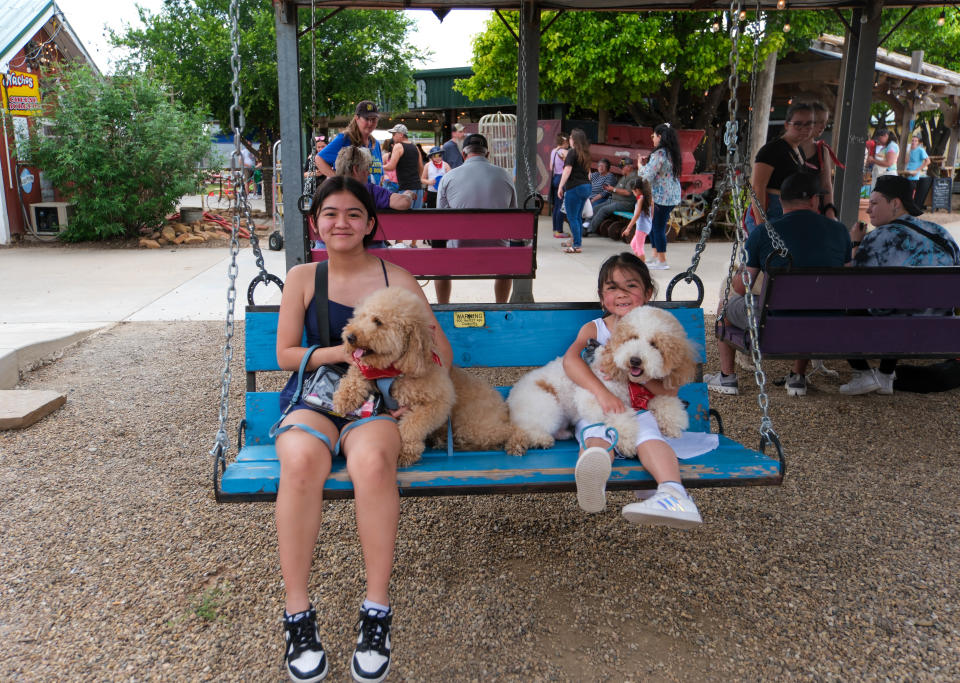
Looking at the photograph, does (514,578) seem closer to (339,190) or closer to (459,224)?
(339,190)

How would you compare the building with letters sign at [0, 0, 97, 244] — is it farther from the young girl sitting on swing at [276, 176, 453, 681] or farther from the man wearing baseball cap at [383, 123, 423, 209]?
the young girl sitting on swing at [276, 176, 453, 681]

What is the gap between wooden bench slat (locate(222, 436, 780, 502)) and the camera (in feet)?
7.88

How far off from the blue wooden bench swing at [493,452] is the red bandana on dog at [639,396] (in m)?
0.25

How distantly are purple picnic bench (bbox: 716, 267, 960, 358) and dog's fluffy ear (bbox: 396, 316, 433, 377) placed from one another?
211 centimetres

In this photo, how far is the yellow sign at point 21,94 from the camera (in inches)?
538

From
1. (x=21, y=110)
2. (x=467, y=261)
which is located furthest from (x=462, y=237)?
(x=21, y=110)

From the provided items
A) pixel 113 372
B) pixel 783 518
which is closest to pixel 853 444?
pixel 783 518

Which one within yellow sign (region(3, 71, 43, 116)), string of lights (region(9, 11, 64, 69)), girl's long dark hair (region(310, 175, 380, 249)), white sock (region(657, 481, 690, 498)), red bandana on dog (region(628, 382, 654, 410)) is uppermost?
string of lights (region(9, 11, 64, 69))

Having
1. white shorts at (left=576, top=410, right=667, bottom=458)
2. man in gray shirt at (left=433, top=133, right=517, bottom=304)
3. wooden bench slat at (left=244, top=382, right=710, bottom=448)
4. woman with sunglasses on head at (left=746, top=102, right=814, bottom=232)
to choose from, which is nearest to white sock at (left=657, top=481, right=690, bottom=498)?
white shorts at (left=576, top=410, right=667, bottom=458)

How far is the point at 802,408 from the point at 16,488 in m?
4.80

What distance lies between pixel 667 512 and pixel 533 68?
617 centimetres

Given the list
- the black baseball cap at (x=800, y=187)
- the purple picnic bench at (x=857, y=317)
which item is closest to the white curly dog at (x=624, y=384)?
the purple picnic bench at (x=857, y=317)

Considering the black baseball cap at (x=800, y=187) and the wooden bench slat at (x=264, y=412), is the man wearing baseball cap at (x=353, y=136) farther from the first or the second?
the wooden bench slat at (x=264, y=412)

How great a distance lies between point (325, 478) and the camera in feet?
7.93
